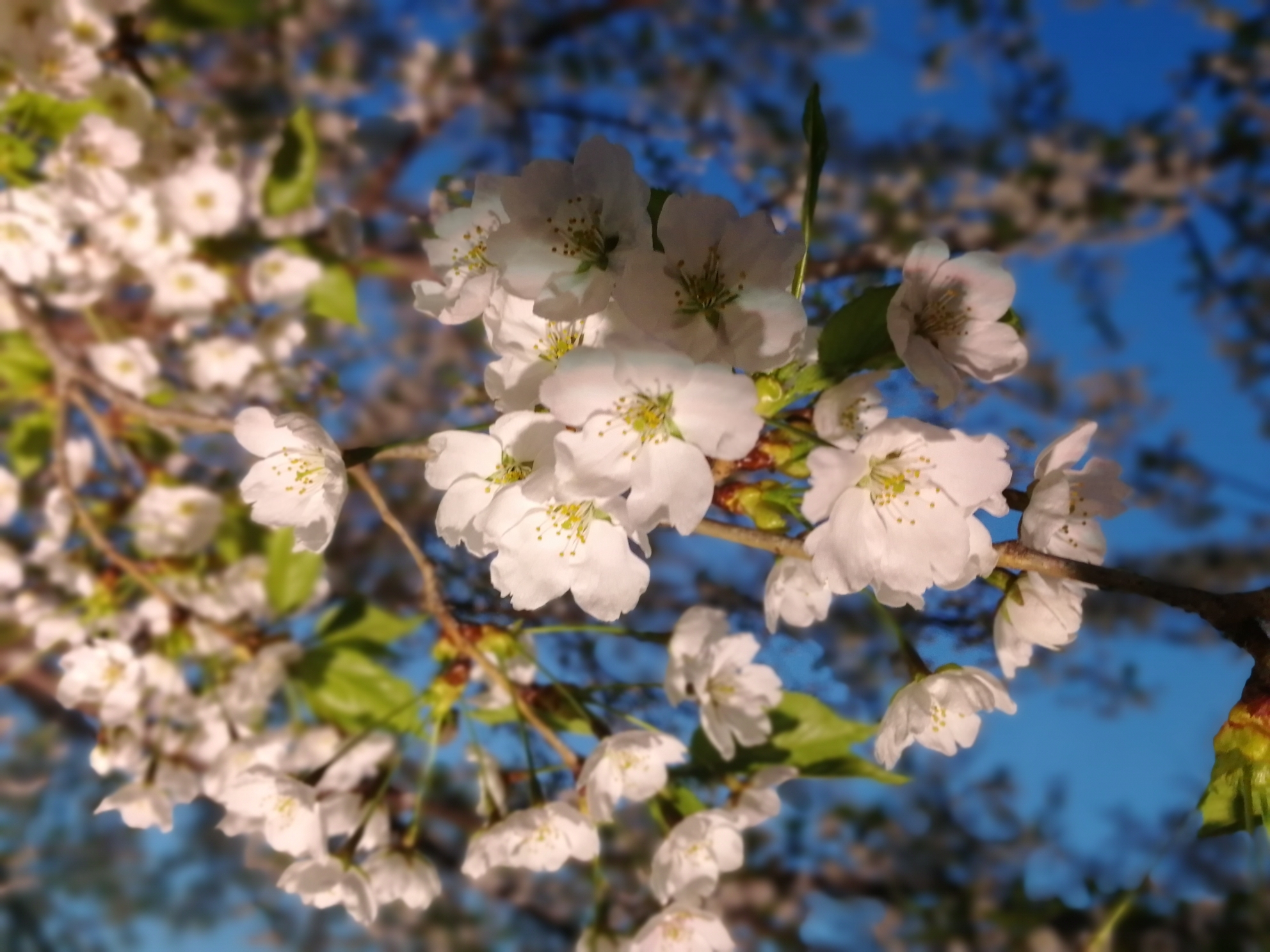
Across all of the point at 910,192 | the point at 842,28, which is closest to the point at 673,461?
the point at 910,192

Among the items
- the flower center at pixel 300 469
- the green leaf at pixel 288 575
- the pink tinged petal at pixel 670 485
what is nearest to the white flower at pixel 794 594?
the pink tinged petal at pixel 670 485

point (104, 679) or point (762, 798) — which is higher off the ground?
point (762, 798)

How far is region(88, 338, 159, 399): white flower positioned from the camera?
1.65 meters

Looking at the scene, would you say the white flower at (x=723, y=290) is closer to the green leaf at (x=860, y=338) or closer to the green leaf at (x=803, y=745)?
the green leaf at (x=860, y=338)

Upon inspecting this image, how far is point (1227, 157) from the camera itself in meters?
3.64

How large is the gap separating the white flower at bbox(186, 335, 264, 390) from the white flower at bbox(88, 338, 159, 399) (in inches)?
3.8

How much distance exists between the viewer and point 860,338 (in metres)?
0.68

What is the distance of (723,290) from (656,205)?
11 centimetres

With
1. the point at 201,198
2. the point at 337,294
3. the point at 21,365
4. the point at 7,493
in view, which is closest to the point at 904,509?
the point at 337,294

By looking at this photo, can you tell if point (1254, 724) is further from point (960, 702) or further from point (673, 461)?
point (673, 461)

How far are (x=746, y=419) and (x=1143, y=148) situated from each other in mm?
4213

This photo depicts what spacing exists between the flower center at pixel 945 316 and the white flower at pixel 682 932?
72cm

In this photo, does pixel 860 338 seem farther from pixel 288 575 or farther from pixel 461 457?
pixel 288 575

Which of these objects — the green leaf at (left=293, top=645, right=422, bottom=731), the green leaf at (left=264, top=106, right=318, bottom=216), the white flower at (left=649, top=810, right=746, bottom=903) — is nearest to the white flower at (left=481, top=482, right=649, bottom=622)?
the white flower at (left=649, top=810, right=746, bottom=903)
